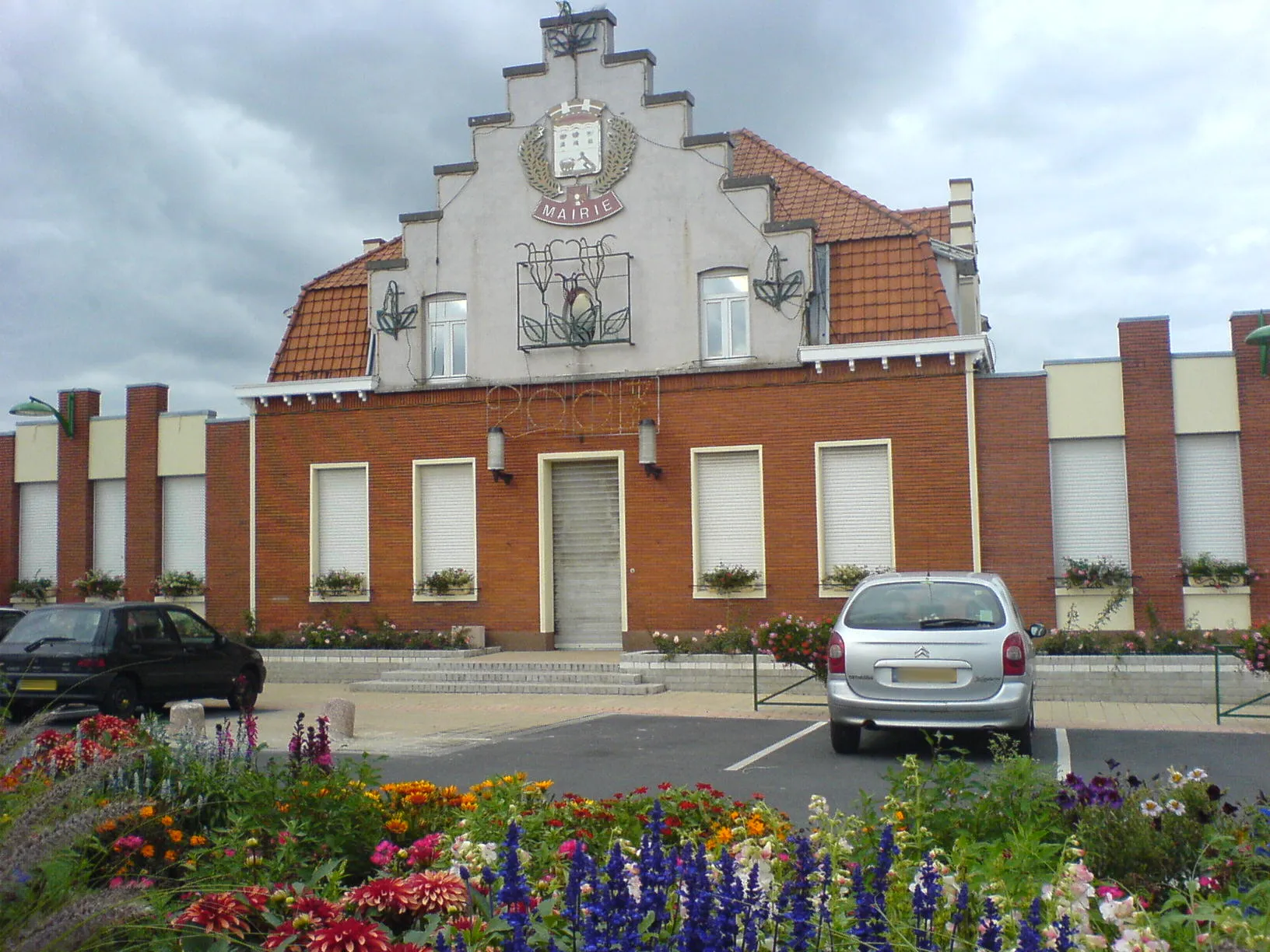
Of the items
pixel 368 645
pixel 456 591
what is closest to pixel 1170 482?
pixel 456 591

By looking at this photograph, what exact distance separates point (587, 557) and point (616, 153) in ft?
23.7

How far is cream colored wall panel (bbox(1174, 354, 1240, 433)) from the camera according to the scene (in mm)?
19094

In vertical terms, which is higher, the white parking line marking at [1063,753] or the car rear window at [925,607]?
the car rear window at [925,607]

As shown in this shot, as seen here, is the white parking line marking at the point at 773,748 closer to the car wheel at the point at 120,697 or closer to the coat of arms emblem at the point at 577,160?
the car wheel at the point at 120,697

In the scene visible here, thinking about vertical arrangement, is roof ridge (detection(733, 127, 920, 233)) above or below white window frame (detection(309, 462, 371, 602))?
above

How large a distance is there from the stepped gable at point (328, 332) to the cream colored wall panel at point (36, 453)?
5586 mm

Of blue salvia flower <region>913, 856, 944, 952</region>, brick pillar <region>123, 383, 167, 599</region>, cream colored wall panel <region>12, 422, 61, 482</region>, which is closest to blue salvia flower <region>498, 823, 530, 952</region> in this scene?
blue salvia flower <region>913, 856, 944, 952</region>

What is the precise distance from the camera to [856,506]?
67.7 feet

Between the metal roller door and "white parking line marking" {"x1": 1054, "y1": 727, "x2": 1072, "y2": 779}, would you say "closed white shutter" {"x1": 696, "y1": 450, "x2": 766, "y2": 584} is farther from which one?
"white parking line marking" {"x1": 1054, "y1": 727, "x2": 1072, "y2": 779}

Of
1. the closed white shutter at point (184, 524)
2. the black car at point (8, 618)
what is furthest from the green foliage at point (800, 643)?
the closed white shutter at point (184, 524)

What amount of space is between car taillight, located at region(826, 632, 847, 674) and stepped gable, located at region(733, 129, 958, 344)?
10288 mm

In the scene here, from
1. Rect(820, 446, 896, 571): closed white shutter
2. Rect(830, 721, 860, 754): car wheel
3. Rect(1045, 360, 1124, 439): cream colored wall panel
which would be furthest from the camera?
Rect(820, 446, 896, 571): closed white shutter

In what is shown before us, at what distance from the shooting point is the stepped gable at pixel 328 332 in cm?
2389

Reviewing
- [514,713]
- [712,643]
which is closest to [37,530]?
[514,713]
